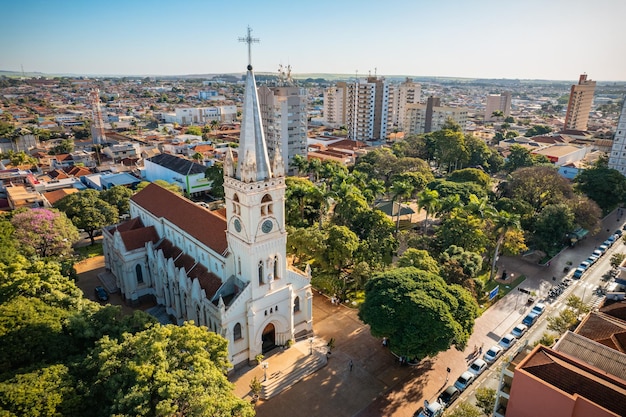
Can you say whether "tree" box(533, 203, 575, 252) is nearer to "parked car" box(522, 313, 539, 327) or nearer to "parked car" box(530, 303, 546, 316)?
"parked car" box(530, 303, 546, 316)

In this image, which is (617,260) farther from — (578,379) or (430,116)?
(430,116)

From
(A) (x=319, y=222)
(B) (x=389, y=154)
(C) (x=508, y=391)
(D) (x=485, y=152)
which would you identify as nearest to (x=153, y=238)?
(A) (x=319, y=222)

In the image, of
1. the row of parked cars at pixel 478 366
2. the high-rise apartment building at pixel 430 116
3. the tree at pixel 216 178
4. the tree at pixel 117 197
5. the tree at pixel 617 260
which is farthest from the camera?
the high-rise apartment building at pixel 430 116

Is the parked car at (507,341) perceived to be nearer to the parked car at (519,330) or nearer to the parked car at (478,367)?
the parked car at (519,330)

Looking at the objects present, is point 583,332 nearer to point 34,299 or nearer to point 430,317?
point 430,317

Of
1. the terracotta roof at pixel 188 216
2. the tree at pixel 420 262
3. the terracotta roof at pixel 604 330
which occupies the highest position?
the terracotta roof at pixel 188 216

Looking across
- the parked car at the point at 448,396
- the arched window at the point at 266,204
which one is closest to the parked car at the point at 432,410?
the parked car at the point at 448,396
